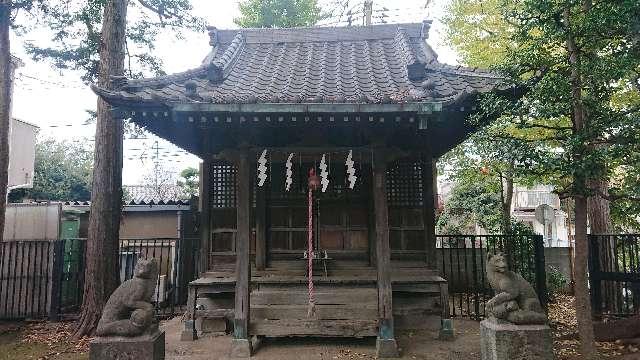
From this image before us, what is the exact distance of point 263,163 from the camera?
7289 mm

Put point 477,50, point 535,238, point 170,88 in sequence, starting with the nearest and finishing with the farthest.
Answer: point 170,88 < point 535,238 < point 477,50

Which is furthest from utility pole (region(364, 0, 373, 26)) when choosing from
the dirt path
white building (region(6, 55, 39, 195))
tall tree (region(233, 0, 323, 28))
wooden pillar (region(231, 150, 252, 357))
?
the dirt path

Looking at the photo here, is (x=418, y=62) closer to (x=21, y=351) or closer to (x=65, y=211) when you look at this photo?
(x=21, y=351)

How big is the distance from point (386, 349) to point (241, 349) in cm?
248

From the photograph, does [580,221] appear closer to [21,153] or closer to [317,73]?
[317,73]

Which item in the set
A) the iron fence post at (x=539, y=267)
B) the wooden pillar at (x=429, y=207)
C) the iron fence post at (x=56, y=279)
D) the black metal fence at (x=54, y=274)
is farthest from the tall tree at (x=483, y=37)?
the iron fence post at (x=56, y=279)

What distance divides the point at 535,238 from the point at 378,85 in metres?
5.30

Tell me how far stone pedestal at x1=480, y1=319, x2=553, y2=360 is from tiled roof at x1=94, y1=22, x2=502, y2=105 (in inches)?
137

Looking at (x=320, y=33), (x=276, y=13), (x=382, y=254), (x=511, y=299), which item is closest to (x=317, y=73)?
(x=320, y=33)

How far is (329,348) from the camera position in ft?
25.0

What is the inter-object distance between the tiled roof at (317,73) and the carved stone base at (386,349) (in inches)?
159

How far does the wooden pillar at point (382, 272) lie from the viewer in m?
7.12

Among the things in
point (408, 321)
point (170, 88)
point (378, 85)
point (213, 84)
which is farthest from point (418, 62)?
point (408, 321)

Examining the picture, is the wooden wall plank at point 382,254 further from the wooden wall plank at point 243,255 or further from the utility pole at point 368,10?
the utility pole at point 368,10
